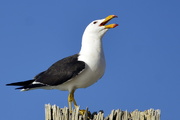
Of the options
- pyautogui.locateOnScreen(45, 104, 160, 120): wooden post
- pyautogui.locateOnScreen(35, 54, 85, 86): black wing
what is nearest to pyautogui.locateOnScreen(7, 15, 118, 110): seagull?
pyautogui.locateOnScreen(35, 54, 85, 86): black wing

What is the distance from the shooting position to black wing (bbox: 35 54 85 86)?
757 centimetres

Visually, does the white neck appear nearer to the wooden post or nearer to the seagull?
the seagull

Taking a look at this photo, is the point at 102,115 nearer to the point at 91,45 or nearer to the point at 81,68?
the point at 81,68

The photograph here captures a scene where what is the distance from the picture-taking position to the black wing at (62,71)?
7.57m

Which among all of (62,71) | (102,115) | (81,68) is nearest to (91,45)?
(81,68)

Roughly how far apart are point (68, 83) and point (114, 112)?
84.6 inches

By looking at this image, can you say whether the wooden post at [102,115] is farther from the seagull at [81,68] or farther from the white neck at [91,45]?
the white neck at [91,45]

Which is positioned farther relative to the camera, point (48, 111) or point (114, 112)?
point (48, 111)

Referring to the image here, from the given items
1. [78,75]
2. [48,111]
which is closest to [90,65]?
[78,75]

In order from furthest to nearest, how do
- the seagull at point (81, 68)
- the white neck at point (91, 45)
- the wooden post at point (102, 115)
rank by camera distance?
the white neck at point (91, 45), the seagull at point (81, 68), the wooden post at point (102, 115)

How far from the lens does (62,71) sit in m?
7.88

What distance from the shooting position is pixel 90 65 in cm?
756

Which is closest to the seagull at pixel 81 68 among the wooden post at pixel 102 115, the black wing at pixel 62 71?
the black wing at pixel 62 71

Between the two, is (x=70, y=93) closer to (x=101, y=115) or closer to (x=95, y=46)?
(x=95, y=46)
